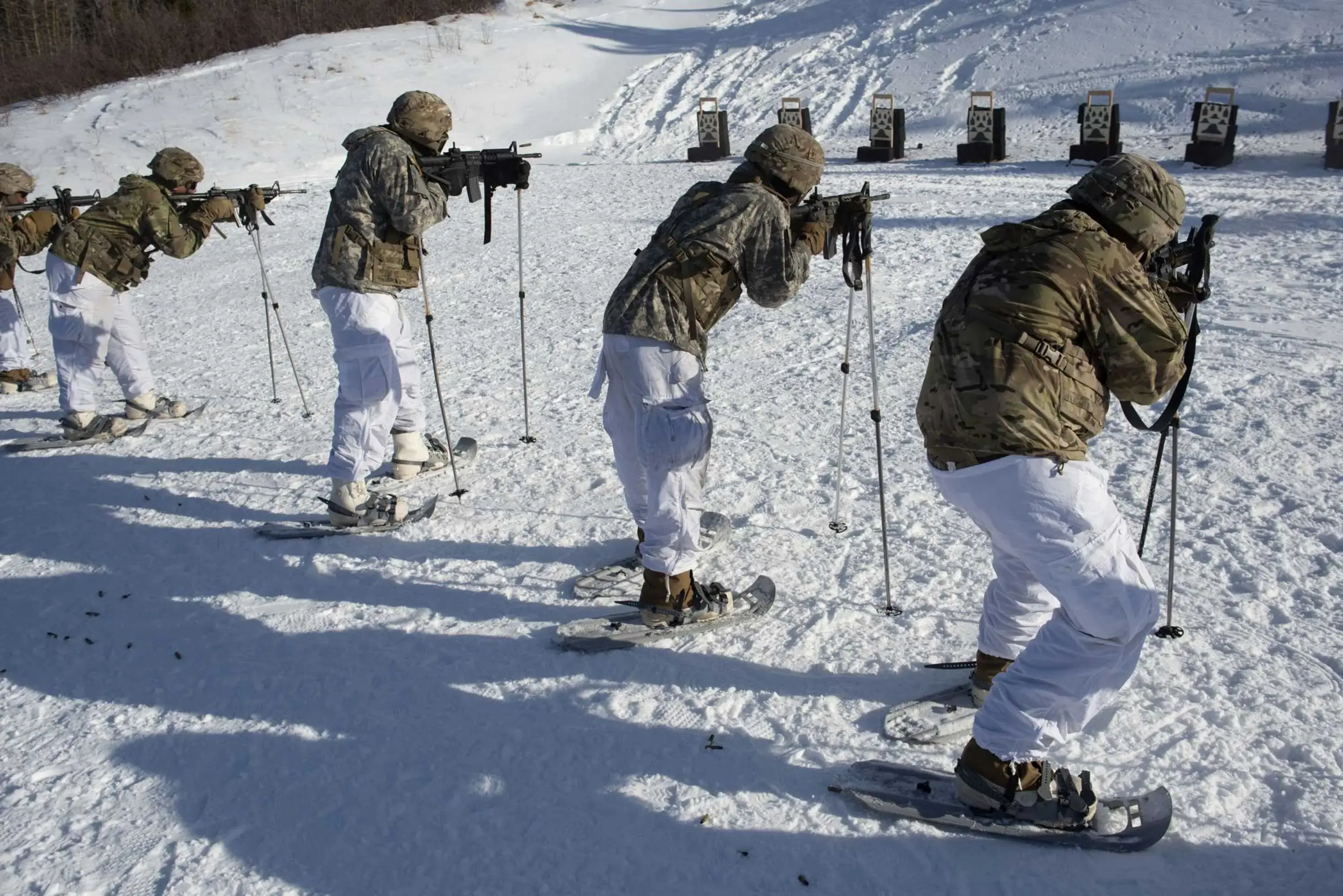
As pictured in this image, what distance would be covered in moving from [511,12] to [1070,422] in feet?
96.7

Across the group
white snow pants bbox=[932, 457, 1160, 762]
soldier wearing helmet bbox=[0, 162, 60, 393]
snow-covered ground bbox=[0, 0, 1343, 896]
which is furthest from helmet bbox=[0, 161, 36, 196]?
white snow pants bbox=[932, 457, 1160, 762]

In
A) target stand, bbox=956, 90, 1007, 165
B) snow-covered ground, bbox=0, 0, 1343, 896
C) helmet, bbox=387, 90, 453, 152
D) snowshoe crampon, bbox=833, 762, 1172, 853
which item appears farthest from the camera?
target stand, bbox=956, 90, 1007, 165

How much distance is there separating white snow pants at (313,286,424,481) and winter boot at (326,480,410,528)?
64 millimetres

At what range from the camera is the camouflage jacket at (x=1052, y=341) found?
289cm

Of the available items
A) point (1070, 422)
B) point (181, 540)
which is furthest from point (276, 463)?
point (1070, 422)

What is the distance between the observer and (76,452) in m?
7.45

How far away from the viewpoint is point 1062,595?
2992mm

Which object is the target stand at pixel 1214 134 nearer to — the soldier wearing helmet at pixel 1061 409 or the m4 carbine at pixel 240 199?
the m4 carbine at pixel 240 199

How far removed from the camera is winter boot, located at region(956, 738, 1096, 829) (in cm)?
316

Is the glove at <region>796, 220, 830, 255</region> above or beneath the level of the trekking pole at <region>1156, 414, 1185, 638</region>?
above

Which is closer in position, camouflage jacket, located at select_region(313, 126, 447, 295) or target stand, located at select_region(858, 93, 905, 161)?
camouflage jacket, located at select_region(313, 126, 447, 295)

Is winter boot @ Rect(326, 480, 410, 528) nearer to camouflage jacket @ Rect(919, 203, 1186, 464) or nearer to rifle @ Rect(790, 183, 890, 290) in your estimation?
rifle @ Rect(790, 183, 890, 290)

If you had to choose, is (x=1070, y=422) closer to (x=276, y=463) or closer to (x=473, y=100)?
(x=276, y=463)

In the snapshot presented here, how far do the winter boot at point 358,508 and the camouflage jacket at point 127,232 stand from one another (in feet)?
8.49
